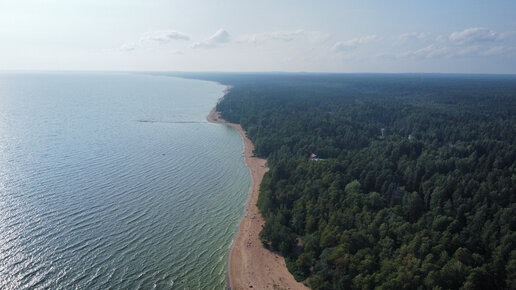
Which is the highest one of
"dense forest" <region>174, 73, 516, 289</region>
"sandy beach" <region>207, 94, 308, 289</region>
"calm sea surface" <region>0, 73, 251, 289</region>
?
"dense forest" <region>174, 73, 516, 289</region>

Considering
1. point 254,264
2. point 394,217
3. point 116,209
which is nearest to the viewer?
point 394,217

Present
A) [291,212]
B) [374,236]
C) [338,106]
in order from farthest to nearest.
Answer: [338,106]
[291,212]
[374,236]

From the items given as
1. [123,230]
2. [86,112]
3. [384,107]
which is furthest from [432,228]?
[86,112]

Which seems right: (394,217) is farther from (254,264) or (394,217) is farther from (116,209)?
(116,209)

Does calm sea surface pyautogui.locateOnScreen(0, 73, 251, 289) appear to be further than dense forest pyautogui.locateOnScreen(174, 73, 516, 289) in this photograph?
Yes

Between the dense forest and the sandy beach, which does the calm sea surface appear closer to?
the sandy beach

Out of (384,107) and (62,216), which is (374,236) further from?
(384,107)

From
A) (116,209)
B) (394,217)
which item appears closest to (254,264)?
(394,217)

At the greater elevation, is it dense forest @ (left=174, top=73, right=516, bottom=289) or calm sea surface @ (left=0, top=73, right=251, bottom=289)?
dense forest @ (left=174, top=73, right=516, bottom=289)

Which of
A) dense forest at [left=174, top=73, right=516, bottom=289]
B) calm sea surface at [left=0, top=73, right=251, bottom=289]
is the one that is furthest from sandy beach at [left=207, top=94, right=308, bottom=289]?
calm sea surface at [left=0, top=73, right=251, bottom=289]
